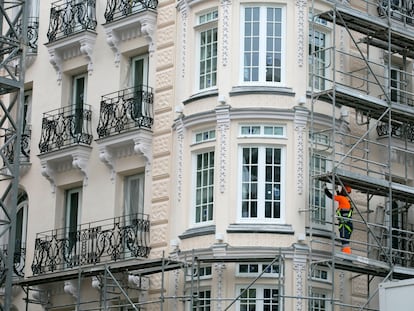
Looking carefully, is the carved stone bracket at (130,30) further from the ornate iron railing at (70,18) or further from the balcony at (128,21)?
the ornate iron railing at (70,18)

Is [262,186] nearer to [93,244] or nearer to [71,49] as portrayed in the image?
[93,244]

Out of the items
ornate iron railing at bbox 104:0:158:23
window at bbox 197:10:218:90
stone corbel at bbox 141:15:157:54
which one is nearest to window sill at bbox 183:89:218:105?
window at bbox 197:10:218:90

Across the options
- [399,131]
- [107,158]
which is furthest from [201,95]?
[399,131]

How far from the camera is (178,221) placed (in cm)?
3559

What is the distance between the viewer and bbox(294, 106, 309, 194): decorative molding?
114 feet

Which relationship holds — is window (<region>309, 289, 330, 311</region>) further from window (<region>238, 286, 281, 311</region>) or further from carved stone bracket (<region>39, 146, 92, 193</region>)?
carved stone bracket (<region>39, 146, 92, 193</region>)

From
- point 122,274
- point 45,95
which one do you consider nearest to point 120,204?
point 122,274

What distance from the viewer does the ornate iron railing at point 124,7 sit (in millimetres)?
38156

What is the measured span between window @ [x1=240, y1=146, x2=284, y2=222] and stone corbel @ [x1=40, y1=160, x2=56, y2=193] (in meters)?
7.60

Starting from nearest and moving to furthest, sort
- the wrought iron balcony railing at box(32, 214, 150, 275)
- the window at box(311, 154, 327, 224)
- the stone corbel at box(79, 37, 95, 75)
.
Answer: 1. the window at box(311, 154, 327, 224)
2. the wrought iron balcony railing at box(32, 214, 150, 275)
3. the stone corbel at box(79, 37, 95, 75)

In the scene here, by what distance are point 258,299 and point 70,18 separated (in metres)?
11.8

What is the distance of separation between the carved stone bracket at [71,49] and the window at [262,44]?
6066 millimetres

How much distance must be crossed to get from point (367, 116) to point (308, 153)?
2690mm

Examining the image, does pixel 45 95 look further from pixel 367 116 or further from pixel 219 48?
pixel 367 116
